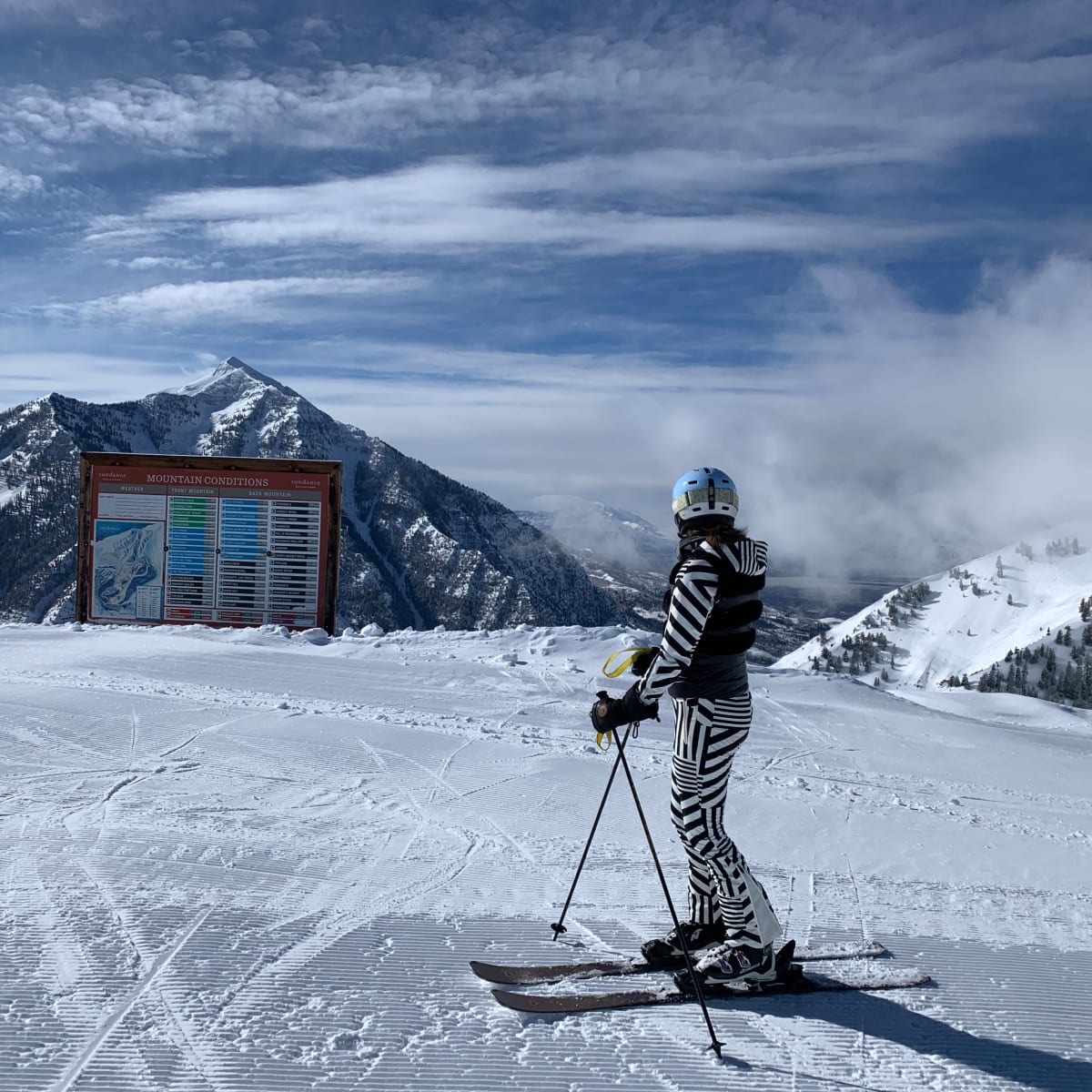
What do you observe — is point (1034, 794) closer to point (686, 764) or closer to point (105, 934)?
point (686, 764)

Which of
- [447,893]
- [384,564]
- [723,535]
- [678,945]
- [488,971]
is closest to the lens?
[723,535]

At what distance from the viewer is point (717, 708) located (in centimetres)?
401

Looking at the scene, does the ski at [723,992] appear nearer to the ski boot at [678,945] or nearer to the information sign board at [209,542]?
the ski boot at [678,945]

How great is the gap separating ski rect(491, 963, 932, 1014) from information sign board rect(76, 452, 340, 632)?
1600cm

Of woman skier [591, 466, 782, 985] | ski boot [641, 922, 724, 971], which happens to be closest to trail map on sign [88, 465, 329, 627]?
ski boot [641, 922, 724, 971]

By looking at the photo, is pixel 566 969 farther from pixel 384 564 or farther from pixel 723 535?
pixel 384 564

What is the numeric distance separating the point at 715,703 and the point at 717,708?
0.02 m

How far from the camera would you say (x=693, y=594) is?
379 centimetres

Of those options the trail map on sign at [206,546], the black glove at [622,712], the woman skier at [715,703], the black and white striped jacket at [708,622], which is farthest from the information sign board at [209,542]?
the black and white striped jacket at [708,622]

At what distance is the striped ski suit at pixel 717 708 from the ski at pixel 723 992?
25 cm

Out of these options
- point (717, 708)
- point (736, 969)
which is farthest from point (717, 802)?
point (736, 969)

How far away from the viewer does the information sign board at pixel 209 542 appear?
1914 centimetres

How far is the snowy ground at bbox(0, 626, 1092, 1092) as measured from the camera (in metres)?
3.45

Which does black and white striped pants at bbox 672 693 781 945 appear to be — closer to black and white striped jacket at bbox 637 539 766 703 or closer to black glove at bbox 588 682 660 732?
black and white striped jacket at bbox 637 539 766 703
